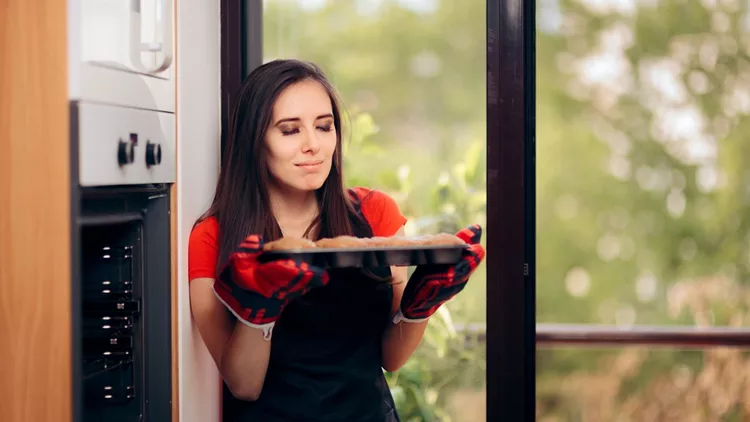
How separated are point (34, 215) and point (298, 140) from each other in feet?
2.51

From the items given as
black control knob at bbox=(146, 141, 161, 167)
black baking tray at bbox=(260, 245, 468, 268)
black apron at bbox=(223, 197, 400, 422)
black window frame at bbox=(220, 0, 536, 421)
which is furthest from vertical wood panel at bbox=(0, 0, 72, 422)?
black window frame at bbox=(220, 0, 536, 421)

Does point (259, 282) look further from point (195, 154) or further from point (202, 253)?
point (195, 154)

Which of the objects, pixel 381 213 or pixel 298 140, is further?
pixel 381 213

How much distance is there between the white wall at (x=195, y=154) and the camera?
1.80 metres

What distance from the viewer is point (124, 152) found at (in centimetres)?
143

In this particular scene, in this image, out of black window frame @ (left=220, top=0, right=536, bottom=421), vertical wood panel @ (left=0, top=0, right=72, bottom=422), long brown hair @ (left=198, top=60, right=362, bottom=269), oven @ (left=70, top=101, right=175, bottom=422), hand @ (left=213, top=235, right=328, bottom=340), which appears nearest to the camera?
vertical wood panel @ (left=0, top=0, right=72, bottom=422)

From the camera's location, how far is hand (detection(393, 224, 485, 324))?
5.83 feet

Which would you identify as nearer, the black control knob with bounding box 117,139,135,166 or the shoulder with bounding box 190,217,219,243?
the black control knob with bounding box 117,139,135,166

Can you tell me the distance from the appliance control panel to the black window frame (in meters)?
0.61

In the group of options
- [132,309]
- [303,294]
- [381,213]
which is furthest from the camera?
[381,213]

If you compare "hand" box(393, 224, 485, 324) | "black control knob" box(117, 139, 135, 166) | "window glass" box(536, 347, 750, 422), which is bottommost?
"window glass" box(536, 347, 750, 422)

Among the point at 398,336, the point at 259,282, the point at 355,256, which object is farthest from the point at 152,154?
the point at 398,336

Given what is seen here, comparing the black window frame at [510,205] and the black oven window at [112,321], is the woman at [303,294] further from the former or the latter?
the black window frame at [510,205]

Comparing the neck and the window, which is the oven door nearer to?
the neck
